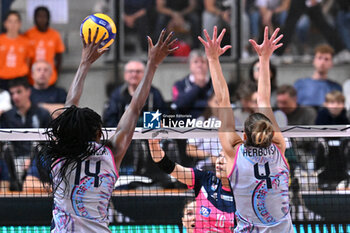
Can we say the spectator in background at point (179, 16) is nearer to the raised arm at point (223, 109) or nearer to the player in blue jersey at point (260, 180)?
the raised arm at point (223, 109)

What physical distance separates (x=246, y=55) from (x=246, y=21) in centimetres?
52

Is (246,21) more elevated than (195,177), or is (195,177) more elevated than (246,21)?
(246,21)

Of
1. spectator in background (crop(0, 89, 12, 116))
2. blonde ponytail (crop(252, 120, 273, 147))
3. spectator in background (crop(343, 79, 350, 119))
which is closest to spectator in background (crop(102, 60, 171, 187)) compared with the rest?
spectator in background (crop(0, 89, 12, 116))

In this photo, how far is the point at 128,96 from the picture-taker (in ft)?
28.6

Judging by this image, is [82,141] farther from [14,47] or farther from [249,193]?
[14,47]

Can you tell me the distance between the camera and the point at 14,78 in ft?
30.9

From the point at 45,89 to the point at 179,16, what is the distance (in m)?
2.29

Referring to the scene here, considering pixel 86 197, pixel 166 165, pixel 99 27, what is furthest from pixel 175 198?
pixel 86 197

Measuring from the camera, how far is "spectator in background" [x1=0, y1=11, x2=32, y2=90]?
375 inches

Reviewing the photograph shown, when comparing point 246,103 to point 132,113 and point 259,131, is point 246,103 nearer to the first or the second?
point 259,131

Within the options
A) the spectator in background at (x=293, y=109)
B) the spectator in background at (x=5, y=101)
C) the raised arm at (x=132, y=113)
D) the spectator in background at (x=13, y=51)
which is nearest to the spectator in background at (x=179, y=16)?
the spectator in background at (x=293, y=109)

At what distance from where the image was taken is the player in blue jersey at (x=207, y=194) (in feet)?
17.7

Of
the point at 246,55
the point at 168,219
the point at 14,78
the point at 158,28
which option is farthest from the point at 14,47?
the point at 168,219

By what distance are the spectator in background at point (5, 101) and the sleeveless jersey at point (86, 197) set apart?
17.3ft
